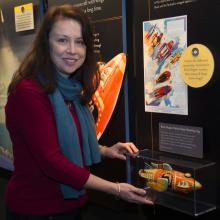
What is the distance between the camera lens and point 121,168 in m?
2.51

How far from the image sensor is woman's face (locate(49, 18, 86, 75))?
1.64 meters

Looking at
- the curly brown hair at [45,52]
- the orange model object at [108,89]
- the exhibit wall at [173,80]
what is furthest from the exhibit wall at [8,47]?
the curly brown hair at [45,52]

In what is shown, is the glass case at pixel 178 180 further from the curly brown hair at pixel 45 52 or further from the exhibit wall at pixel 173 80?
the curly brown hair at pixel 45 52

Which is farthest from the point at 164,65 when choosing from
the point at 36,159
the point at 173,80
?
the point at 36,159

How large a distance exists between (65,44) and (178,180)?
891 millimetres

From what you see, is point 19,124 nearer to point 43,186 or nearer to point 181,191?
point 43,186

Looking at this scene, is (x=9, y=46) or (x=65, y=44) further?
(x=9, y=46)

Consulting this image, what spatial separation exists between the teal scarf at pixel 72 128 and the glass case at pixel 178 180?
41cm

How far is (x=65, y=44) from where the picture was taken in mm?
1653

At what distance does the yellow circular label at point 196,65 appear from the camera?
1898mm

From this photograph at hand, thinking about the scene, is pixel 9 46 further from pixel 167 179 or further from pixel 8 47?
pixel 167 179

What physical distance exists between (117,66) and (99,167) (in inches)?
28.6

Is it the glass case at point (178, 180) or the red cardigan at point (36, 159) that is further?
the glass case at point (178, 180)

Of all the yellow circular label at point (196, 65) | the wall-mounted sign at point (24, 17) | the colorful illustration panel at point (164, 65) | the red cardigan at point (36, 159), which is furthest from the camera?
the wall-mounted sign at point (24, 17)
